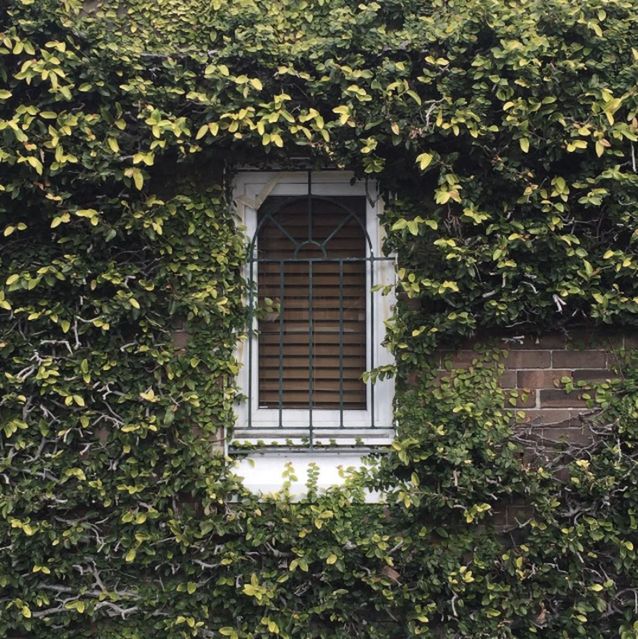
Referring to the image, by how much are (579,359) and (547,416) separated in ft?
1.12

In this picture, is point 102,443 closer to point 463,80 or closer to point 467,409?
point 467,409

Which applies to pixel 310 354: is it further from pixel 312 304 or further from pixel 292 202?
pixel 292 202

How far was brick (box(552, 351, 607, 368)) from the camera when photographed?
11.6ft

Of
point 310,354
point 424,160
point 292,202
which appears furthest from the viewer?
point 292,202

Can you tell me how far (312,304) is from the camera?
3715mm

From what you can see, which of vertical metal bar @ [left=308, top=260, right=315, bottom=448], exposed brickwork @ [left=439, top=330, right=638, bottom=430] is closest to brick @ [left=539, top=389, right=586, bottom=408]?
exposed brickwork @ [left=439, top=330, right=638, bottom=430]

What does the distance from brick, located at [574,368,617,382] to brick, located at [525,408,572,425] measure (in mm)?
192

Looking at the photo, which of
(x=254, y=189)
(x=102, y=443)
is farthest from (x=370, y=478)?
(x=254, y=189)

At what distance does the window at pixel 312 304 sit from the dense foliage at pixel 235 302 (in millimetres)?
209

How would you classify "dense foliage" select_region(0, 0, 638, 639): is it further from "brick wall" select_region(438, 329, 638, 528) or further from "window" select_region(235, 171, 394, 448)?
"window" select_region(235, 171, 394, 448)

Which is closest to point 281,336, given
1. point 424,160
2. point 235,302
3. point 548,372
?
point 235,302

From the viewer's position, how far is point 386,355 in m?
3.64

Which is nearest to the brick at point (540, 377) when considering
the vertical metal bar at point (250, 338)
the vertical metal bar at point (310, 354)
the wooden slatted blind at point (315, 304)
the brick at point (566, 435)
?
the brick at point (566, 435)

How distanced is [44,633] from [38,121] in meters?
2.57
